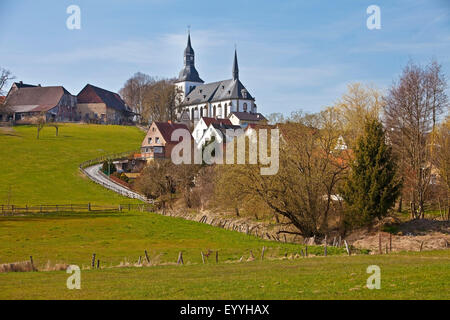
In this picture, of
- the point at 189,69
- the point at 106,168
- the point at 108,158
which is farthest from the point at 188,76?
the point at 106,168

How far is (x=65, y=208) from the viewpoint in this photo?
49375mm

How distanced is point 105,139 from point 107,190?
3987 centimetres

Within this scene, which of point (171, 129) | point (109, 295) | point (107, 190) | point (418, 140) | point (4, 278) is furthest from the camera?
point (171, 129)

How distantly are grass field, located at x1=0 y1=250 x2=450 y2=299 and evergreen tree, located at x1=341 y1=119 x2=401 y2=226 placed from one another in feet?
52.9

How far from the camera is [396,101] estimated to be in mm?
41031

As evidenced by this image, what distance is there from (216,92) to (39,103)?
4520 centimetres

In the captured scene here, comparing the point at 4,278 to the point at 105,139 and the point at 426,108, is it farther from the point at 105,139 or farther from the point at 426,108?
the point at 105,139

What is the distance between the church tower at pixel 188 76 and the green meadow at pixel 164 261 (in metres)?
84.0

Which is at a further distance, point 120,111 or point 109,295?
point 120,111

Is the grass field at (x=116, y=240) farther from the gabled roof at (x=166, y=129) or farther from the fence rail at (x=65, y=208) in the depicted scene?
the gabled roof at (x=166, y=129)

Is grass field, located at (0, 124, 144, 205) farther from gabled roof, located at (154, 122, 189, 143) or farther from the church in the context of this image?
the church

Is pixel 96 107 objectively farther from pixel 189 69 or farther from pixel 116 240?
pixel 116 240

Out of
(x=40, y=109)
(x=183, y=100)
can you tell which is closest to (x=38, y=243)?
(x=40, y=109)

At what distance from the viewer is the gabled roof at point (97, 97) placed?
416 feet
